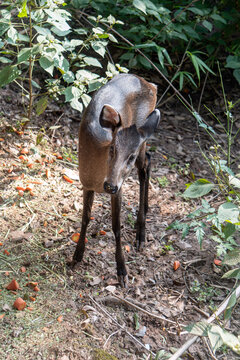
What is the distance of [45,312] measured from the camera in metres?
3.09

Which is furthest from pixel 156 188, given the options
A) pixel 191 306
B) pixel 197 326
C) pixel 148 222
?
pixel 197 326

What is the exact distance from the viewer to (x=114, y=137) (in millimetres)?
2992

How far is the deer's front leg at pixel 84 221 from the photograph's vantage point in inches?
138

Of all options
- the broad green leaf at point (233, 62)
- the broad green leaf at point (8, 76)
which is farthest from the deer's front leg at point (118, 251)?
the broad green leaf at point (233, 62)

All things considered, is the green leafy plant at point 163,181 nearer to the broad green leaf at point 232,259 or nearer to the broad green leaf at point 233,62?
the broad green leaf at point 233,62

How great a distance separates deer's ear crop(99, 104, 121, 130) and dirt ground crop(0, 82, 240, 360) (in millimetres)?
1308

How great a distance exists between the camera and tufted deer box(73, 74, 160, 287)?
9.73ft

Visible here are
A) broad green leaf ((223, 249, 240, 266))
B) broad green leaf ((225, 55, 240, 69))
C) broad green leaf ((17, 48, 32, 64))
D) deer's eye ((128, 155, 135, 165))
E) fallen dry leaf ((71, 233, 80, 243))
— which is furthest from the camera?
broad green leaf ((225, 55, 240, 69))

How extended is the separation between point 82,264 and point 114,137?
1242 millimetres

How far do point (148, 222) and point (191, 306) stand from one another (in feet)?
3.88

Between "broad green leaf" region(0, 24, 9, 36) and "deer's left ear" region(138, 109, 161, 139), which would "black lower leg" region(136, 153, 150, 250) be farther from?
"broad green leaf" region(0, 24, 9, 36)

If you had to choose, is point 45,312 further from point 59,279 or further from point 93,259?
point 93,259

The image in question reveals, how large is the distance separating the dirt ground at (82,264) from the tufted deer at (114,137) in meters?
0.28

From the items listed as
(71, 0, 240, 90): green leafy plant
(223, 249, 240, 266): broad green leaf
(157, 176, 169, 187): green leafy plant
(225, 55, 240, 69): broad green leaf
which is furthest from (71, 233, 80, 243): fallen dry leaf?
(225, 55, 240, 69): broad green leaf
